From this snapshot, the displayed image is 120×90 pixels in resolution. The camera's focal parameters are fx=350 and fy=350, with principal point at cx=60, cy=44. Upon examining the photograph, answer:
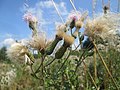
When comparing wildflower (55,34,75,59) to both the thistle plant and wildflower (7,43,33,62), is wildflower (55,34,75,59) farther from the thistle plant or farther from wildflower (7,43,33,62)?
wildflower (7,43,33,62)

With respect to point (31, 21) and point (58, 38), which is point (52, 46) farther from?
point (31, 21)

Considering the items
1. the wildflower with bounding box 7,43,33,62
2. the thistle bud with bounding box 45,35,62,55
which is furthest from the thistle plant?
the wildflower with bounding box 7,43,33,62

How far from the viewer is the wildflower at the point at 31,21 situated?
78.3 inches

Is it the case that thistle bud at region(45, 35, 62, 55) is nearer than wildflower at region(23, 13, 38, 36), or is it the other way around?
thistle bud at region(45, 35, 62, 55)

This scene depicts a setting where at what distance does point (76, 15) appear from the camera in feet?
6.44

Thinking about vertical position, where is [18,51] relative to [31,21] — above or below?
below

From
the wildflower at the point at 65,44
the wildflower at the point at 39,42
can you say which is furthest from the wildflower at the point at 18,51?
the wildflower at the point at 65,44

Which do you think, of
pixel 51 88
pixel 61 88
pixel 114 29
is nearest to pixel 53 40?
pixel 114 29

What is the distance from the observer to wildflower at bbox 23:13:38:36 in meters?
1.99

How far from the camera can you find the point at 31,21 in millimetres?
2055

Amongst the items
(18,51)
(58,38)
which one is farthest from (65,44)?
(18,51)

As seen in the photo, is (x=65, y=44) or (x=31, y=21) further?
(x=31, y=21)

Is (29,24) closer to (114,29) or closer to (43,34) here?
(43,34)

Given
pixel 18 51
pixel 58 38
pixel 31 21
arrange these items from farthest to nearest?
pixel 31 21
pixel 18 51
pixel 58 38
